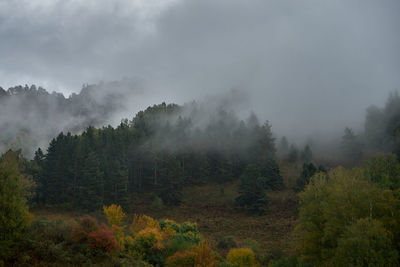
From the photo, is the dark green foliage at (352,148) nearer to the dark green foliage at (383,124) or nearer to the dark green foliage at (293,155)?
the dark green foliage at (383,124)

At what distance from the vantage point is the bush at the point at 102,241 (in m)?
22.4

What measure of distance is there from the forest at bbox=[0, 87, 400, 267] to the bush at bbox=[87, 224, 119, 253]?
0.08 metres

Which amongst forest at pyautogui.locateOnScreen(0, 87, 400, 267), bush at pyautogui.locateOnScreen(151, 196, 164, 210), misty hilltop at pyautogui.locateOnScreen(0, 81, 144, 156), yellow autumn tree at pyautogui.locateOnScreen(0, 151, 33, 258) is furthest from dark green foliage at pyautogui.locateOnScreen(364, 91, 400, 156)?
misty hilltop at pyautogui.locateOnScreen(0, 81, 144, 156)

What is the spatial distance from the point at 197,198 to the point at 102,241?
4470cm

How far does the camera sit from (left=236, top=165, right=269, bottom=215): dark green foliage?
2242 inches

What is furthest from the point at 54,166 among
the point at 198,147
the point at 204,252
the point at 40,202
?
the point at 204,252

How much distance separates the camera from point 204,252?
78.9ft

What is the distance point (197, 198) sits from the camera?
66062 mm

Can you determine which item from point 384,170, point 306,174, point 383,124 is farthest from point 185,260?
point 383,124

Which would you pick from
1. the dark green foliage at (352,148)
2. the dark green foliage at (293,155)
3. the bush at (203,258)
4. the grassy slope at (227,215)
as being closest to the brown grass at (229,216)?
the grassy slope at (227,215)

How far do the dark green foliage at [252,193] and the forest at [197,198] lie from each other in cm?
26

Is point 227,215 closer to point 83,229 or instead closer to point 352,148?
point 83,229

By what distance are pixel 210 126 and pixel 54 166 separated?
45.2m

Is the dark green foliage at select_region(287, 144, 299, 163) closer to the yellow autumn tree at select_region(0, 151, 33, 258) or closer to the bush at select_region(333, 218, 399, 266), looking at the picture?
the bush at select_region(333, 218, 399, 266)
